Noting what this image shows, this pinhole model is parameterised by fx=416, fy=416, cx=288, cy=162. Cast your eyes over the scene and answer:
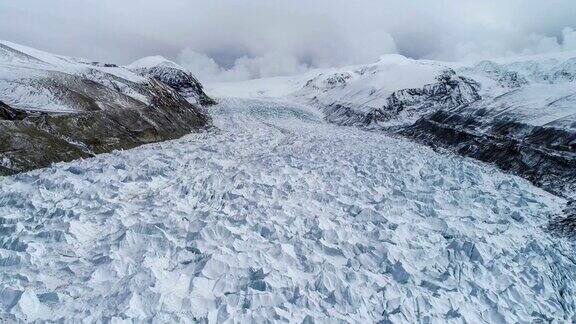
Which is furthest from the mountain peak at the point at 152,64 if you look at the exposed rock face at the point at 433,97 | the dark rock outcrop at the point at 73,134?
the dark rock outcrop at the point at 73,134

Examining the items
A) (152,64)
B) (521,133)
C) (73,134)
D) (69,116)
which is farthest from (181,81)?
(521,133)

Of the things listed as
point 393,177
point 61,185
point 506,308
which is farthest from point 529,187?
point 61,185

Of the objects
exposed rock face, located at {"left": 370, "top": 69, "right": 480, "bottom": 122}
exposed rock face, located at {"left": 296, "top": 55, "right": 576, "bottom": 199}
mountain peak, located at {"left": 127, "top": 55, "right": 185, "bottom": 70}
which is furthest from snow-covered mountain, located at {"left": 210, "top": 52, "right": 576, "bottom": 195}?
mountain peak, located at {"left": 127, "top": 55, "right": 185, "bottom": 70}

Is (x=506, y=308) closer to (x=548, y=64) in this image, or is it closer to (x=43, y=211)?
(x=43, y=211)

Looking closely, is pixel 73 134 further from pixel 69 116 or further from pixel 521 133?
pixel 521 133

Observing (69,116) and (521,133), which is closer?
(69,116)

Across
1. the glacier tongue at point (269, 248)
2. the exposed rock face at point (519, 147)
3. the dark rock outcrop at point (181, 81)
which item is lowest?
the dark rock outcrop at point (181, 81)

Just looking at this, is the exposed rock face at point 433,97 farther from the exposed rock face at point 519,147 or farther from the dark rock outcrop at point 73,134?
the dark rock outcrop at point 73,134
